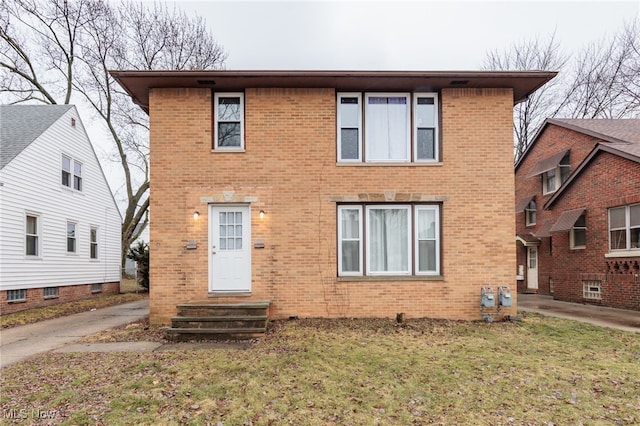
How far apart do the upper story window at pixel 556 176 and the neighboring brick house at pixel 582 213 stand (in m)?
0.03

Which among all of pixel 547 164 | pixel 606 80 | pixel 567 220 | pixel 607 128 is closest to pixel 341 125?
pixel 567 220

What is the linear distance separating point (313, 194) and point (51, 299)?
1124 centimetres

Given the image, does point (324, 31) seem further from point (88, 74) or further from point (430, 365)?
point (430, 365)

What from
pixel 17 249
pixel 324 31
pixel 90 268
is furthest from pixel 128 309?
pixel 324 31

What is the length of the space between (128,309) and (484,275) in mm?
11014

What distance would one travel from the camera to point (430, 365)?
543cm

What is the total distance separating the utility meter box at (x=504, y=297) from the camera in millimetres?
8305

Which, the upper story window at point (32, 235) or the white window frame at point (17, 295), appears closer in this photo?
the white window frame at point (17, 295)

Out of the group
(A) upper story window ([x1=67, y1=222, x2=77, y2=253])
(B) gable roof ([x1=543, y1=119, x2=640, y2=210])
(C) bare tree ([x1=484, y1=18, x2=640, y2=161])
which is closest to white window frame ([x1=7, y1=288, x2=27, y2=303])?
(A) upper story window ([x1=67, y1=222, x2=77, y2=253])

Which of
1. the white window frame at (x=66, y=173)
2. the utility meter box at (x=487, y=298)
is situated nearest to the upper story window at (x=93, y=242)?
the white window frame at (x=66, y=173)

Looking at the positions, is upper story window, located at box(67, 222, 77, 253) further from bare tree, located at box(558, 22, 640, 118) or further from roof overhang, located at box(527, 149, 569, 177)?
bare tree, located at box(558, 22, 640, 118)

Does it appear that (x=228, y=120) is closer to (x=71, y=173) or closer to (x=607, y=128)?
(x=71, y=173)

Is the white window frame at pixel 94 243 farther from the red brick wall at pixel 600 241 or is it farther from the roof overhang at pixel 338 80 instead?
the red brick wall at pixel 600 241

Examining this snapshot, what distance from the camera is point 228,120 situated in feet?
28.8
